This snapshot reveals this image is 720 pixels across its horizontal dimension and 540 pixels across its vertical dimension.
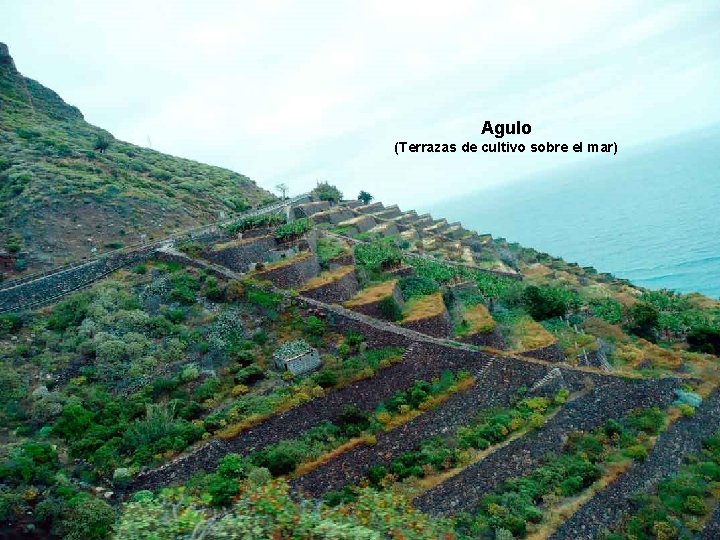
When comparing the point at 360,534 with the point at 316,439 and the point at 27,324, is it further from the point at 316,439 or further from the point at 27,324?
the point at 27,324

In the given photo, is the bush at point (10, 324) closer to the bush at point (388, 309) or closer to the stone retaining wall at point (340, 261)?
the stone retaining wall at point (340, 261)

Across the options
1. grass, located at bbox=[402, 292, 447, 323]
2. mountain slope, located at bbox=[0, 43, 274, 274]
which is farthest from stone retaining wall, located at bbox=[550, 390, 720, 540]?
mountain slope, located at bbox=[0, 43, 274, 274]

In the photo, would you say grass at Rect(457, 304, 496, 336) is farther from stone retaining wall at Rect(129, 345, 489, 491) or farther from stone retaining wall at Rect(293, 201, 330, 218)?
stone retaining wall at Rect(293, 201, 330, 218)

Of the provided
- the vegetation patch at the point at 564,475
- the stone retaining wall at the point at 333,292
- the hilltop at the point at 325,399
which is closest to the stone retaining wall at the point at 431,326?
the hilltop at the point at 325,399

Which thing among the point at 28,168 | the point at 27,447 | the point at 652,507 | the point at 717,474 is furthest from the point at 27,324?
the point at 717,474

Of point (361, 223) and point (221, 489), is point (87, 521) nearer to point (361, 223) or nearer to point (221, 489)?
point (221, 489)

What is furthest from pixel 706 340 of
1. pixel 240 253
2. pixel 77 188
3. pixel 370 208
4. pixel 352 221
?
pixel 77 188
